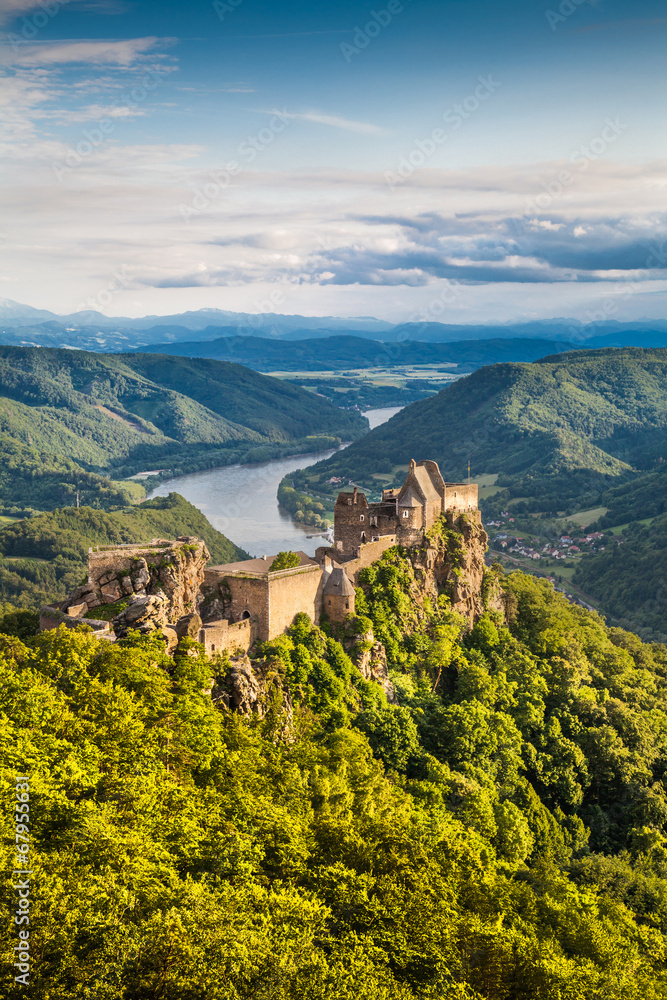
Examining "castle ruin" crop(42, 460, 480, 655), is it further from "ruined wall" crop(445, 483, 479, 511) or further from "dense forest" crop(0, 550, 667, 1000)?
"ruined wall" crop(445, 483, 479, 511)

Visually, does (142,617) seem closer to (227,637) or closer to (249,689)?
(227,637)

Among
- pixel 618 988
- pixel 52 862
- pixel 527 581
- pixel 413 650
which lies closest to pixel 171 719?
pixel 52 862

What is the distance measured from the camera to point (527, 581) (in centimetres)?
9194

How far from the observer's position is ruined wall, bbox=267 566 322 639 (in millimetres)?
48844

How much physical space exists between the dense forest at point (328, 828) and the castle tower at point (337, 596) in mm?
1120

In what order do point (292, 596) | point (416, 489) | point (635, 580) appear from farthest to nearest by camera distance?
point (635, 580)
point (416, 489)
point (292, 596)

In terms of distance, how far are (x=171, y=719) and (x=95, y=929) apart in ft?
44.4

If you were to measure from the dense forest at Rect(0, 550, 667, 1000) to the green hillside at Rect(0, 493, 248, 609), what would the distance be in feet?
301

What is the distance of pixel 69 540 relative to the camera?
17025 cm

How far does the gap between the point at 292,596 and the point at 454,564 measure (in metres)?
19.3

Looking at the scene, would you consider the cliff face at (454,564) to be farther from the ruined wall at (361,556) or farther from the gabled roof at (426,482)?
the ruined wall at (361,556)

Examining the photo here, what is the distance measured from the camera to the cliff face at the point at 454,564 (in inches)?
2515

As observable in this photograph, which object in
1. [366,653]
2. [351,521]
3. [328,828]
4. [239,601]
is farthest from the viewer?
[351,521]

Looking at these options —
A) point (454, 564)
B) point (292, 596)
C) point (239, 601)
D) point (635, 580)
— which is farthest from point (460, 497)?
point (635, 580)
